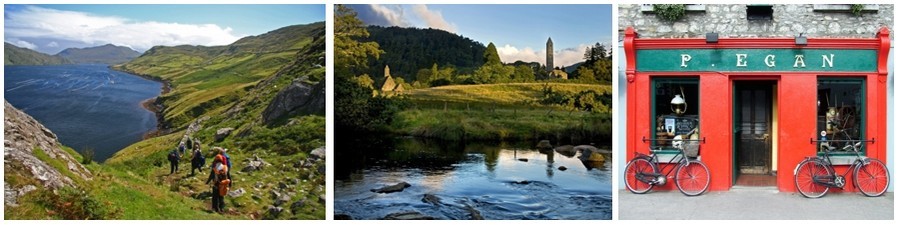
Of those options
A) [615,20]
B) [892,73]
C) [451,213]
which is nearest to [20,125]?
[451,213]

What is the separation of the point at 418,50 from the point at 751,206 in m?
4.10

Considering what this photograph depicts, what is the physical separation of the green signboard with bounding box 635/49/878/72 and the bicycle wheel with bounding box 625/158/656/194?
3.70 feet

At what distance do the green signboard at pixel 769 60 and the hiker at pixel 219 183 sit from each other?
16.8 feet

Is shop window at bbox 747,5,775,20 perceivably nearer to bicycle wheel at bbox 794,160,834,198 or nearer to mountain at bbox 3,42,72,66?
bicycle wheel at bbox 794,160,834,198

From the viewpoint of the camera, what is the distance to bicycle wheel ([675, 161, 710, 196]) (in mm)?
10625

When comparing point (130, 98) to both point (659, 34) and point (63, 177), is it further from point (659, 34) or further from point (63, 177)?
point (659, 34)

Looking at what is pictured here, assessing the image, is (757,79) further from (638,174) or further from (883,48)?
(638,174)

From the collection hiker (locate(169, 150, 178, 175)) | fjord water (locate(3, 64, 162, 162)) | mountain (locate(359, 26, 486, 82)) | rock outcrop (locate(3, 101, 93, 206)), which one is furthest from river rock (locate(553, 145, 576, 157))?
rock outcrop (locate(3, 101, 93, 206))

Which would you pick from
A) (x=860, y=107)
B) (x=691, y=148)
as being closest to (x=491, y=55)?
(x=691, y=148)

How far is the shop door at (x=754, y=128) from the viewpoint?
11.6m

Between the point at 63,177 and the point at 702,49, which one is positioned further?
the point at 702,49

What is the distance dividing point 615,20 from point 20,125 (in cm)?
663

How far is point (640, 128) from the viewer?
10.7 m

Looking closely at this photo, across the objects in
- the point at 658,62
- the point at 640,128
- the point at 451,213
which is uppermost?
the point at 658,62
